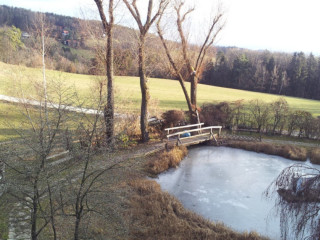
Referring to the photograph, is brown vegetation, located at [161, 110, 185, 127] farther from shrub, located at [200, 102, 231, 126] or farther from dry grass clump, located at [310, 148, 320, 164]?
dry grass clump, located at [310, 148, 320, 164]

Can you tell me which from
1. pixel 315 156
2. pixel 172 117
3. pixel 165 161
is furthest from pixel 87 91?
pixel 315 156

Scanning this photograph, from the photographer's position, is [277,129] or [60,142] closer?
[60,142]

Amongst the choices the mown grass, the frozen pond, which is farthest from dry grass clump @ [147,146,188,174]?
the mown grass

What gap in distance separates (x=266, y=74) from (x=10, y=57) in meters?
47.3

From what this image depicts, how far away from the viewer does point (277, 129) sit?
20.3 meters

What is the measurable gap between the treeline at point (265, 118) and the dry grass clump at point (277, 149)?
3.74 m

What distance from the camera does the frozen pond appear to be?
897 centimetres

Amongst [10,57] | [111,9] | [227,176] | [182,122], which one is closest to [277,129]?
[182,122]

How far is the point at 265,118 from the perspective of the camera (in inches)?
772

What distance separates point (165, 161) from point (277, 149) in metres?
6.90

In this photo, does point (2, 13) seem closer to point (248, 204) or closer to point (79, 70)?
point (79, 70)

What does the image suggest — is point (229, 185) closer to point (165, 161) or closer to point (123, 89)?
point (165, 161)

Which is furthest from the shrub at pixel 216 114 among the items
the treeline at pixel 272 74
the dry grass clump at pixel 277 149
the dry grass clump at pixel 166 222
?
the treeline at pixel 272 74

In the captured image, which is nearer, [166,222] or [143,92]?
[166,222]
